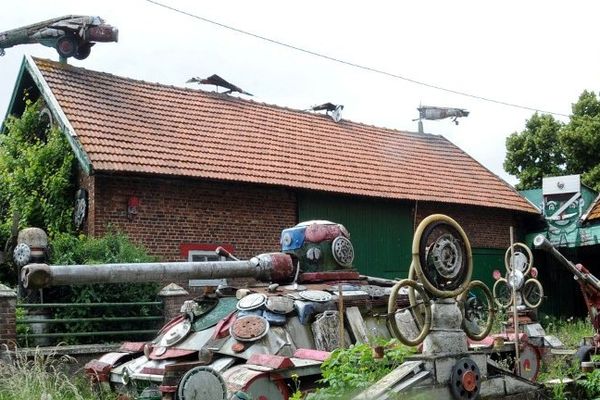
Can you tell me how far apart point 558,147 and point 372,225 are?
531 inches

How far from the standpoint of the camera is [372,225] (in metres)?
18.2

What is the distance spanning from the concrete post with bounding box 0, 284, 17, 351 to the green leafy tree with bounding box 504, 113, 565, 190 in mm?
21694

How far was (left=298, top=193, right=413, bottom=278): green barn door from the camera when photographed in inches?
680

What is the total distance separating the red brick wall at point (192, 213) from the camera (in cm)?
1434

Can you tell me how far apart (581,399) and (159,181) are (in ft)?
27.9

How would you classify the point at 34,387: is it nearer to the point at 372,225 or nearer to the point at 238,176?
the point at 238,176

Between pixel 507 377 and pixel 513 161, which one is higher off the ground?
pixel 513 161

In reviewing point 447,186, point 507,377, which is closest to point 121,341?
point 507,377

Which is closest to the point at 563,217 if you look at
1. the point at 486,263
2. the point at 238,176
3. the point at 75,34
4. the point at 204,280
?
the point at 486,263

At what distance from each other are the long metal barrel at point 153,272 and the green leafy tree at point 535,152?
21.0 meters

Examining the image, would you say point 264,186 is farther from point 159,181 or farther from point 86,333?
point 86,333

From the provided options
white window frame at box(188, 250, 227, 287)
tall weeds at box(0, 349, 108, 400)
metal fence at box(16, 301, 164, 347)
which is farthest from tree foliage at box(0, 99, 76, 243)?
tall weeds at box(0, 349, 108, 400)

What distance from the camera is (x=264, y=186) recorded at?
638 inches

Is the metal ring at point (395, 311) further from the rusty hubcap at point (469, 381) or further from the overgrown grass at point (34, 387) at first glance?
the overgrown grass at point (34, 387)
